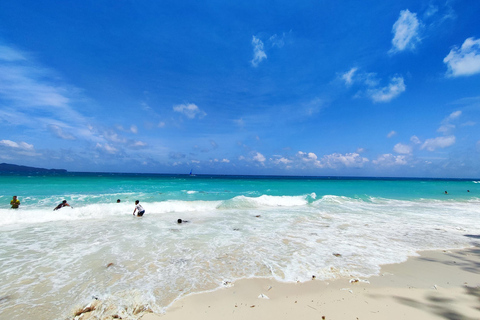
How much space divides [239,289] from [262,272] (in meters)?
1.18

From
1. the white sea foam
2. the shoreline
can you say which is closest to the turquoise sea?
the white sea foam

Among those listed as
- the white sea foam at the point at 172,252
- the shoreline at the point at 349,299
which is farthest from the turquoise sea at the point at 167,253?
the shoreline at the point at 349,299

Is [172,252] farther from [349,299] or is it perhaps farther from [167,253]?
[349,299]

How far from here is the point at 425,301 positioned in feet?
15.6

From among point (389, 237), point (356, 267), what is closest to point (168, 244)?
point (356, 267)

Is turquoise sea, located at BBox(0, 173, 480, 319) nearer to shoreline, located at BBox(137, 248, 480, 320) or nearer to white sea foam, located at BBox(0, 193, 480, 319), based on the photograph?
white sea foam, located at BBox(0, 193, 480, 319)

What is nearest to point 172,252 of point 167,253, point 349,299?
point 167,253

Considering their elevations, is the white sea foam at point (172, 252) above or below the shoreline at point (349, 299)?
below

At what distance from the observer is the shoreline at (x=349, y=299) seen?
4.34 meters

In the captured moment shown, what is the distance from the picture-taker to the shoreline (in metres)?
4.34

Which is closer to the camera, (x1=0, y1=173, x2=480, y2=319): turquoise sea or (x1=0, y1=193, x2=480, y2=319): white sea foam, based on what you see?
(x1=0, y1=173, x2=480, y2=319): turquoise sea

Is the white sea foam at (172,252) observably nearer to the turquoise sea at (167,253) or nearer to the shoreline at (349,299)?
the turquoise sea at (167,253)

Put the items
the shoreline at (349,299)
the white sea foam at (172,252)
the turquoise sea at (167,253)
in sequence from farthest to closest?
the white sea foam at (172,252), the turquoise sea at (167,253), the shoreline at (349,299)

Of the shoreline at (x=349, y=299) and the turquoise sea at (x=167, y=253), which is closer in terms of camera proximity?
the shoreline at (x=349, y=299)
